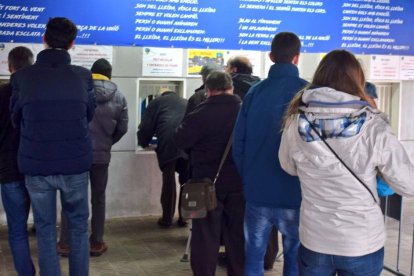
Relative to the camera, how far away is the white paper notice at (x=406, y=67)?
730 centimetres

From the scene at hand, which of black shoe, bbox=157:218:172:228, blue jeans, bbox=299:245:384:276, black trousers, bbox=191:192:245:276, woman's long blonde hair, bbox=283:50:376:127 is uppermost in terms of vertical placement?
woman's long blonde hair, bbox=283:50:376:127

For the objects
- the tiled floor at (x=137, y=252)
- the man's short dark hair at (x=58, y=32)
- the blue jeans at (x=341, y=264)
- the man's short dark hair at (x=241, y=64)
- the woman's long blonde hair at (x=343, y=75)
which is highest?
the man's short dark hair at (x=58, y=32)

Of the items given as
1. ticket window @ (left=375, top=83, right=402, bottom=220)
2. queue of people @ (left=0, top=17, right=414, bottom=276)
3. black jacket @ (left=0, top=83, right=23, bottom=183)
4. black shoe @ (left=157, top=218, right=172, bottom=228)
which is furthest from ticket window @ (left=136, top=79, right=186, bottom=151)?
ticket window @ (left=375, top=83, right=402, bottom=220)

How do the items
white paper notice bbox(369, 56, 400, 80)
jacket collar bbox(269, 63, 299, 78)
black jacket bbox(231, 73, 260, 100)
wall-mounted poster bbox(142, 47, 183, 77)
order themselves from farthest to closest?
1. white paper notice bbox(369, 56, 400, 80)
2. wall-mounted poster bbox(142, 47, 183, 77)
3. black jacket bbox(231, 73, 260, 100)
4. jacket collar bbox(269, 63, 299, 78)

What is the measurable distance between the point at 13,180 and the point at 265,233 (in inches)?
64.4

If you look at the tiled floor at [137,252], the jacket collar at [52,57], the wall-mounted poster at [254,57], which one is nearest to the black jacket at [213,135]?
the jacket collar at [52,57]

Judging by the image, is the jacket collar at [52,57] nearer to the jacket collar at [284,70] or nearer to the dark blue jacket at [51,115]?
the dark blue jacket at [51,115]

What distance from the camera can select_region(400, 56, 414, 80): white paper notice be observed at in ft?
24.0

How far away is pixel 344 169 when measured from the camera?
2.43 m

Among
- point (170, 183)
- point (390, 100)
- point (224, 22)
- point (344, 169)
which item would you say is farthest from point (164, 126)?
point (390, 100)

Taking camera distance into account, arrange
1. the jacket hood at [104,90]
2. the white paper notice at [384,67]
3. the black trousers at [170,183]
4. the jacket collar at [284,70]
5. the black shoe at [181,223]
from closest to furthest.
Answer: the jacket collar at [284,70] < the jacket hood at [104,90] < the black trousers at [170,183] < the black shoe at [181,223] < the white paper notice at [384,67]

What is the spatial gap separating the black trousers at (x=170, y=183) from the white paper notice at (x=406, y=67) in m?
3.34

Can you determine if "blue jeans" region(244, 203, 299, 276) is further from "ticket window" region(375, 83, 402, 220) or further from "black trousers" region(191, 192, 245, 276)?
"ticket window" region(375, 83, 402, 220)

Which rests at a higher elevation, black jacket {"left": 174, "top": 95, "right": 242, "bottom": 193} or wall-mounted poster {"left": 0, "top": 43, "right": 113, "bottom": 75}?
wall-mounted poster {"left": 0, "top": 43, "right": 113, "bottom": 75}
